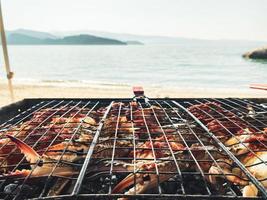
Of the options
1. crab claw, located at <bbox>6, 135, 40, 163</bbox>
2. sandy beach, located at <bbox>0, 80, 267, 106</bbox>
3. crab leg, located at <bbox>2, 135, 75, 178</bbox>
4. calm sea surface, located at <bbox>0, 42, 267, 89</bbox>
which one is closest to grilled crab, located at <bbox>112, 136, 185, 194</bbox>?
crab leg, located at <bbox>2, 135, 75, 178</bbox>

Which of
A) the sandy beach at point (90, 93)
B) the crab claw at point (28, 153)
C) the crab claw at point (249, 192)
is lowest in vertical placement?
the sandy beach at point (90, 93)

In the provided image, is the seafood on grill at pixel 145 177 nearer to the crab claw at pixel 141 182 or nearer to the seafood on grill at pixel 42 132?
the crab claw at pixel 141 182

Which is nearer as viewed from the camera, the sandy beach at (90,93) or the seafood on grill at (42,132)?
the seafood on grill at (42,132)

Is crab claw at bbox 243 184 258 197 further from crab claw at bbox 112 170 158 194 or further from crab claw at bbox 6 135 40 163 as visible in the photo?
crab claw at bbox 6 135 40 163

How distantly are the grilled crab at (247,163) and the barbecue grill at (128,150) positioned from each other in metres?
0.05

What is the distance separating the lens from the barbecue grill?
2.82 meters

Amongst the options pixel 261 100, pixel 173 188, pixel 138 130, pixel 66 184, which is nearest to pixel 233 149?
pixel 173 188

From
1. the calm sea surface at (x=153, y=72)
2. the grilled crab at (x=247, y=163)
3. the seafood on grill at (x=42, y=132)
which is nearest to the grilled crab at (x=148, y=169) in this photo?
the grilled crab at (x=247, y=163)

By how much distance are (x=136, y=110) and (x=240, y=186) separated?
9.09ft

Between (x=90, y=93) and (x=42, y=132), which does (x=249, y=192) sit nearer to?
(x=42, y=132)

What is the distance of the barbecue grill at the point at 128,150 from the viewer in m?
2.82

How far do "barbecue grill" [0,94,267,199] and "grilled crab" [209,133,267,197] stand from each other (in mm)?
51

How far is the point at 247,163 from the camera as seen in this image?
3363 millimetres

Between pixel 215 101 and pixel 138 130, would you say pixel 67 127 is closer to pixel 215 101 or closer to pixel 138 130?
pixel 138 130
